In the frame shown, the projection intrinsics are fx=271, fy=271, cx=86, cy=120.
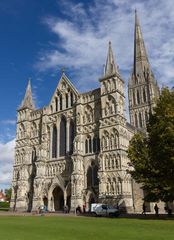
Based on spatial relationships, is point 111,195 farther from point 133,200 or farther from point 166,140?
point 166,140

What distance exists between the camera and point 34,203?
5088 cm

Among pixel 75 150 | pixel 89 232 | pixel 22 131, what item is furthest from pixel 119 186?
pixel 22 131

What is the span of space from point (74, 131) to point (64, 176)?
865cm

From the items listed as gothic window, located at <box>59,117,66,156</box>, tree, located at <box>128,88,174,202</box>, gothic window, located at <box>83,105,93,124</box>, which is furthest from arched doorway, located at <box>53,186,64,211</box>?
tree, located at <box>128,88,174,202</box>

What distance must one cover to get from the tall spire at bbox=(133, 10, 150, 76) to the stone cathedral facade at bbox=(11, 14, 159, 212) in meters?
43.7

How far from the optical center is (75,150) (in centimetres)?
4822

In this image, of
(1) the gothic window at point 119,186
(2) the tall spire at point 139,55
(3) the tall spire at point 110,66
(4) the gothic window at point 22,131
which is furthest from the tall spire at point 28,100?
(2) the tall spire at point 139,55

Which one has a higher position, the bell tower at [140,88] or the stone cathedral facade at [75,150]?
the bell tower at [140,88]

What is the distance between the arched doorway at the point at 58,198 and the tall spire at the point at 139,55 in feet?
188

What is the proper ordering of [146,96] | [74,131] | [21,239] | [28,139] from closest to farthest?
[21,239]
[74,131]
[28,139]
[146,96]

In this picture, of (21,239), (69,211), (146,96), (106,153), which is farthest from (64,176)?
(146,96)

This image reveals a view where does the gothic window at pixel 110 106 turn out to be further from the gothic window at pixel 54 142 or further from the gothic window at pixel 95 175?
the gothic window at pixel 54 142

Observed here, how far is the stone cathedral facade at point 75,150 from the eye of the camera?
44.5m

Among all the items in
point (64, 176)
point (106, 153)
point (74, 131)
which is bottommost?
point (64, 176)
